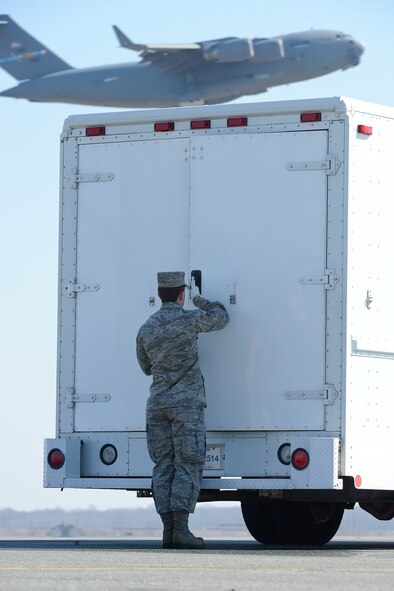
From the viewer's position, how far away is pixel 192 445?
35.1 ft

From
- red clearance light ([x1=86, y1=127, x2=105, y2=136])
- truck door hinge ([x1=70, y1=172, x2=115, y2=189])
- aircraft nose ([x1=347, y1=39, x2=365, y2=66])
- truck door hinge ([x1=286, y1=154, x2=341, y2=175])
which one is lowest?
truck door hinge ([x1=70, y1=172, x2=115, y2=189])

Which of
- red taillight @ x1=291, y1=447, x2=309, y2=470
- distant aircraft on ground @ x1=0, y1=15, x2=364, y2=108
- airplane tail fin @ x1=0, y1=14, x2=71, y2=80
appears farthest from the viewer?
airplane tail fin @ x1=0, y1=14, x2=71, y2=80

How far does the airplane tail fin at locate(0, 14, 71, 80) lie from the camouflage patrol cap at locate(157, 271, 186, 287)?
8112 centimetres

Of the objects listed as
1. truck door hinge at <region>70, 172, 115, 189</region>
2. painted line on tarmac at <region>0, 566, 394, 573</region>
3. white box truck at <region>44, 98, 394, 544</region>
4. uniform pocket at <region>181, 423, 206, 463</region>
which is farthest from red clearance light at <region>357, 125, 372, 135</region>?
painted line on tarmac at <region>0, 566, 394, 573</region>

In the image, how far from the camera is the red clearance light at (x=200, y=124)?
1132 centimetres

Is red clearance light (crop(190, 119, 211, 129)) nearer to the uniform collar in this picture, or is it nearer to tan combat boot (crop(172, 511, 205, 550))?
the uniform collar

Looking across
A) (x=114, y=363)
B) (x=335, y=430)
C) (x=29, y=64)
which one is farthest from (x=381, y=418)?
(x=29, y=64)

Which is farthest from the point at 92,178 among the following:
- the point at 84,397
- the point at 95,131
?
the point at 84,397

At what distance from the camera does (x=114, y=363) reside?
1145cm

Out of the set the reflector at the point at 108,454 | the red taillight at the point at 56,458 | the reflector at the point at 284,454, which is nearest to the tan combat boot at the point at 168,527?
the reflector at the point at 108,454

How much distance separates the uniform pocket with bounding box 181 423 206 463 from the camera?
10.7m

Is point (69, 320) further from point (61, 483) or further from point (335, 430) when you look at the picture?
point (335, 430)

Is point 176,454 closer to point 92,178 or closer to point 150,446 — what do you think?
point 150,446

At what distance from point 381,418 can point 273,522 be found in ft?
5.31
